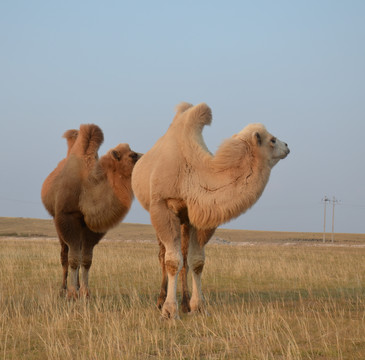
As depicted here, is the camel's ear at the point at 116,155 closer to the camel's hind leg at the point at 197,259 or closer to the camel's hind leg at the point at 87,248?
the camel's hind leg at the point at 87,248

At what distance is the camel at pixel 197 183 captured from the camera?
662 centimetres

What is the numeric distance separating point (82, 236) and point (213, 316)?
3.70 metres

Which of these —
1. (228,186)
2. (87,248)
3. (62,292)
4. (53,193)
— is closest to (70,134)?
(53,193)

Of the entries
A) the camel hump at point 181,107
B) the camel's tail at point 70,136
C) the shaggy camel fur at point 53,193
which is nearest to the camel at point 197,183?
the camel hump at point 181,107

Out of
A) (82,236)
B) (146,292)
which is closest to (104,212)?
(82,236)

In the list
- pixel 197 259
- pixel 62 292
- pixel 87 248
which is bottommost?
pixel 62 292

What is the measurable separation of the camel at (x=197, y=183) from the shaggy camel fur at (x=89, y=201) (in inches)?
61.4

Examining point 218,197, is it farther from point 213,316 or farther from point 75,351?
point 75,351

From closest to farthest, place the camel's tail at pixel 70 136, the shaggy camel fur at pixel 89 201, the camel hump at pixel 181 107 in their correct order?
the camel hump at pixel 181 107, the shaggy camel fur at pixel 89 201, the camel's tail at pixel 70 136

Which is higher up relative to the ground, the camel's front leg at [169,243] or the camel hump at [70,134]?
the camel hump at [70,134]

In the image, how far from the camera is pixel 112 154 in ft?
30.7

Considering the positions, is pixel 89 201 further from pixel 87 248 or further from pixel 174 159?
pixel 174 159

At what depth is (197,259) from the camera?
7.63m

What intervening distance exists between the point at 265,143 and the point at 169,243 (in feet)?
5.83
